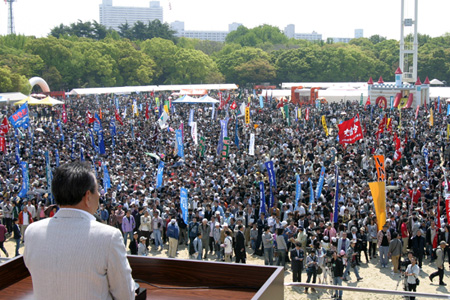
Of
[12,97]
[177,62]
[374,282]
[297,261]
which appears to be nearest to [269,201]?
[297,261]

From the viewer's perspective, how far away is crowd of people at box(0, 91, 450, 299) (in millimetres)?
9773

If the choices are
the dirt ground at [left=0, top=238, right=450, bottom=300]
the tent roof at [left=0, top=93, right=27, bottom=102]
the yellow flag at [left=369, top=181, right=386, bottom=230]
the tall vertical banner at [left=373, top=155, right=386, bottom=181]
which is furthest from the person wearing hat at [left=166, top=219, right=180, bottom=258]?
the tent roof at [left=0, top=93, right=27, bottom=102]

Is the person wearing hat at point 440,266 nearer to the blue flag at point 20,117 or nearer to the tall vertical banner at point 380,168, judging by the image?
the tall vertical banner at point 380,168

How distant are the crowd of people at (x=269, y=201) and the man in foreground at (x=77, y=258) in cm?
710

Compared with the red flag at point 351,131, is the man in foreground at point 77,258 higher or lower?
higher

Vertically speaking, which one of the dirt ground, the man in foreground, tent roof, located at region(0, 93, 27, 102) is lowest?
the dirt ground

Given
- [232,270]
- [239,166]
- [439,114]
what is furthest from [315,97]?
[232,270]

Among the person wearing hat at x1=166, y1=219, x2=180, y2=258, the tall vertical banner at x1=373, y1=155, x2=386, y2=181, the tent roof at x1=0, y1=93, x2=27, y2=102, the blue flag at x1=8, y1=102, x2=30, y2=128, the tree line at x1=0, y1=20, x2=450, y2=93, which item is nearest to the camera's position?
the person wearing hat at x1=166, y1=219, x2=180, y2=258

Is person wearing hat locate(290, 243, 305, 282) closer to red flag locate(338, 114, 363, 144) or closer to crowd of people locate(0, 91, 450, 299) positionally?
crowd of people locate(0, 91, 450, 299)

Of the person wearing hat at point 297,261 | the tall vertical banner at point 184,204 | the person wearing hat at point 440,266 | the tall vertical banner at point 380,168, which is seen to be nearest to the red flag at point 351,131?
the tall vertical banner at point 380,168

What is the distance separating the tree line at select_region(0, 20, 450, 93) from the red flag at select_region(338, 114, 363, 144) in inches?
1665

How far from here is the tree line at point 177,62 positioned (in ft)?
182

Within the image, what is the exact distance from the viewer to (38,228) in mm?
1675

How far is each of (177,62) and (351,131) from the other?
164 ft
